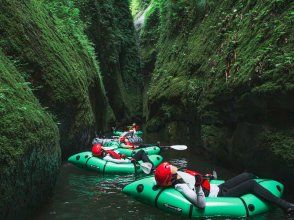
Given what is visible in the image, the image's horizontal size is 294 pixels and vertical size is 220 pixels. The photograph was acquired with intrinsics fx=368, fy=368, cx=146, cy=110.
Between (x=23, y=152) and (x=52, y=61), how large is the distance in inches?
214

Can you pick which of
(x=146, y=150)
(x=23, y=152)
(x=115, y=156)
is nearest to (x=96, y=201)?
(x=23, y=152)

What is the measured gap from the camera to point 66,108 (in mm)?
10359

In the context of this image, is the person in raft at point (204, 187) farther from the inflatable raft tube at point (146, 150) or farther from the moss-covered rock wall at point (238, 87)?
the inflatable raft tube at point (146, 150)

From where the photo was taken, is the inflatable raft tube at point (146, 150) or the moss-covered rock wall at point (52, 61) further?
the inflatable raft tube at point (146, 150)

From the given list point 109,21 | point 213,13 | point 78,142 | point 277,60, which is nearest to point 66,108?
point 78,142

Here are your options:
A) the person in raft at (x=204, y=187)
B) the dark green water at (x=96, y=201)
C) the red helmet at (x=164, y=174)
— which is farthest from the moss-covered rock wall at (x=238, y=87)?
the red helmet at (x=164, y=174)

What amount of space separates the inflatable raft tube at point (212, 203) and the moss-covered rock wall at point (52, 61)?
3.82 m

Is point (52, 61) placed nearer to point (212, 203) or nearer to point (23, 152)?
point (23, 152)

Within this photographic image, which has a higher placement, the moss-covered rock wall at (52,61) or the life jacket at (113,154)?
the moss-covered rock wall at (52,61)

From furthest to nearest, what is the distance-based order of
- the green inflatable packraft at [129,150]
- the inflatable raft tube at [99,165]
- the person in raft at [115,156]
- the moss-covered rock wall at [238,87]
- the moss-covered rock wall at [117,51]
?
the moss-covered rock wall at [117,51] < the green inflatable packraft at [129,150] < the person in raft at [115,156] < the inflatable raft tube at [99,165] < the moss-covered rock wall at [238,87]

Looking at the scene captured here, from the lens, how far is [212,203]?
6375 mm

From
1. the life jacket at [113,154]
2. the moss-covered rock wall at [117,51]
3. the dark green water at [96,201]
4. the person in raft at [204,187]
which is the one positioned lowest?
the dark green water at [96,201]

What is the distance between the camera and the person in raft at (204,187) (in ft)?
20.5

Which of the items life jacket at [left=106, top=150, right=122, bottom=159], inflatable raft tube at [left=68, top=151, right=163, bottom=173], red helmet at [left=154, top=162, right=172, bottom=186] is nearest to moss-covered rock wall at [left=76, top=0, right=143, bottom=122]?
life jacket at [left=106, top=150, right=122, bottom=159]
